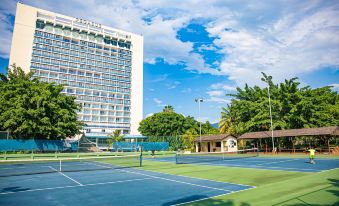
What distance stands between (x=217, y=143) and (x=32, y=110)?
3780 cm

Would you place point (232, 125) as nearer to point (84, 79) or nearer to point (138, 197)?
point (138, 197)

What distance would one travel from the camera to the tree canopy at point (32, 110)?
130ft

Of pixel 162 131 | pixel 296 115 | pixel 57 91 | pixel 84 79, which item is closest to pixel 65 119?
pixel 57 91

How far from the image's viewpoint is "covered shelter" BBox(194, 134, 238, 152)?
51953 mm

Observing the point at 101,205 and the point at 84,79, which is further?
the point at 84,79

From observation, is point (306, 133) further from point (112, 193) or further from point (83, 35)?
point (83, 35)

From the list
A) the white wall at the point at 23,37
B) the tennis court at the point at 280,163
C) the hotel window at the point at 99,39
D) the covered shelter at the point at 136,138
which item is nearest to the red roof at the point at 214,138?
the covered shelter at the point at 136,138

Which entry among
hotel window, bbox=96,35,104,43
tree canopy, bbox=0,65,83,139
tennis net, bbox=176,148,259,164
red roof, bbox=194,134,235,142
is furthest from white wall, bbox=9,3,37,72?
tennis net, bbox=176,148,259,164

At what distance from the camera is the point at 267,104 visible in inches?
1917

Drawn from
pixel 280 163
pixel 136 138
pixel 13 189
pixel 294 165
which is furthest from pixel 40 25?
pixel 294 165

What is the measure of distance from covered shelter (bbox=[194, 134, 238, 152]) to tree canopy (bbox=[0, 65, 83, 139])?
29462 millimetres

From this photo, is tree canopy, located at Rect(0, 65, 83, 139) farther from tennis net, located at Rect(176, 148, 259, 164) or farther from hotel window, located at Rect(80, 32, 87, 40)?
hotel window, located at Rect(80, 32, 87, 40)

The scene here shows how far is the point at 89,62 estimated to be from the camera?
96250 mm

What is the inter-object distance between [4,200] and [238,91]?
2090 inches
